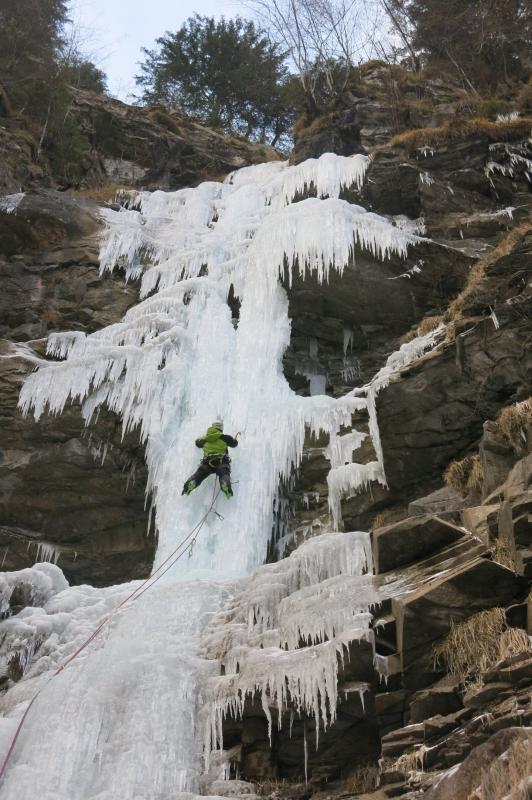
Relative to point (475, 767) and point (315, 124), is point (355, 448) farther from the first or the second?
point (315, 124)

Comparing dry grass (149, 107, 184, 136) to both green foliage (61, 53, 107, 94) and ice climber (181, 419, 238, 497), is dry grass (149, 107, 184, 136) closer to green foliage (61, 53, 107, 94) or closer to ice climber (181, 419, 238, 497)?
green foliage (61, 53, 107, 94)

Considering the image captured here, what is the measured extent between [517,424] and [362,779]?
3.90 m

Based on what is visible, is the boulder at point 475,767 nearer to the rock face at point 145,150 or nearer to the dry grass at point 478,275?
the dry grass at point 478,275

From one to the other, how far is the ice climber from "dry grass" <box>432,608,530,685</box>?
5.36 m

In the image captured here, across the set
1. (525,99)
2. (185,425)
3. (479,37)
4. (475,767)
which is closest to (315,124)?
(479,37)

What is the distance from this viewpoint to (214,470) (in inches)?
419

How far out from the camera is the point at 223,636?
23.5 feet

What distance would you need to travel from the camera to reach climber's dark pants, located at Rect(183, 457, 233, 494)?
10578mm

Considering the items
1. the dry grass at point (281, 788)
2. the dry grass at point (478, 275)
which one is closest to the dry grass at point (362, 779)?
the dry grass at point (281, 788)

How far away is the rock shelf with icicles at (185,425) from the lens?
6320mm

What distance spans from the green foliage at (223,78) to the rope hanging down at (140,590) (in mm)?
18551

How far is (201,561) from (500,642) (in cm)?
568

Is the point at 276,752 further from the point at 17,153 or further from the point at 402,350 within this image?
the point at 17,153

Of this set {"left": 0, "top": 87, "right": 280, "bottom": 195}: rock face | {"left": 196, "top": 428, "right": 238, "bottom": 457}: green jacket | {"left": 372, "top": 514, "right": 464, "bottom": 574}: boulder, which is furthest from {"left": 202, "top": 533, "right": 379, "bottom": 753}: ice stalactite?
{"left": 0, "top": 87, "right": 280, "bottom": 195}: rock face
